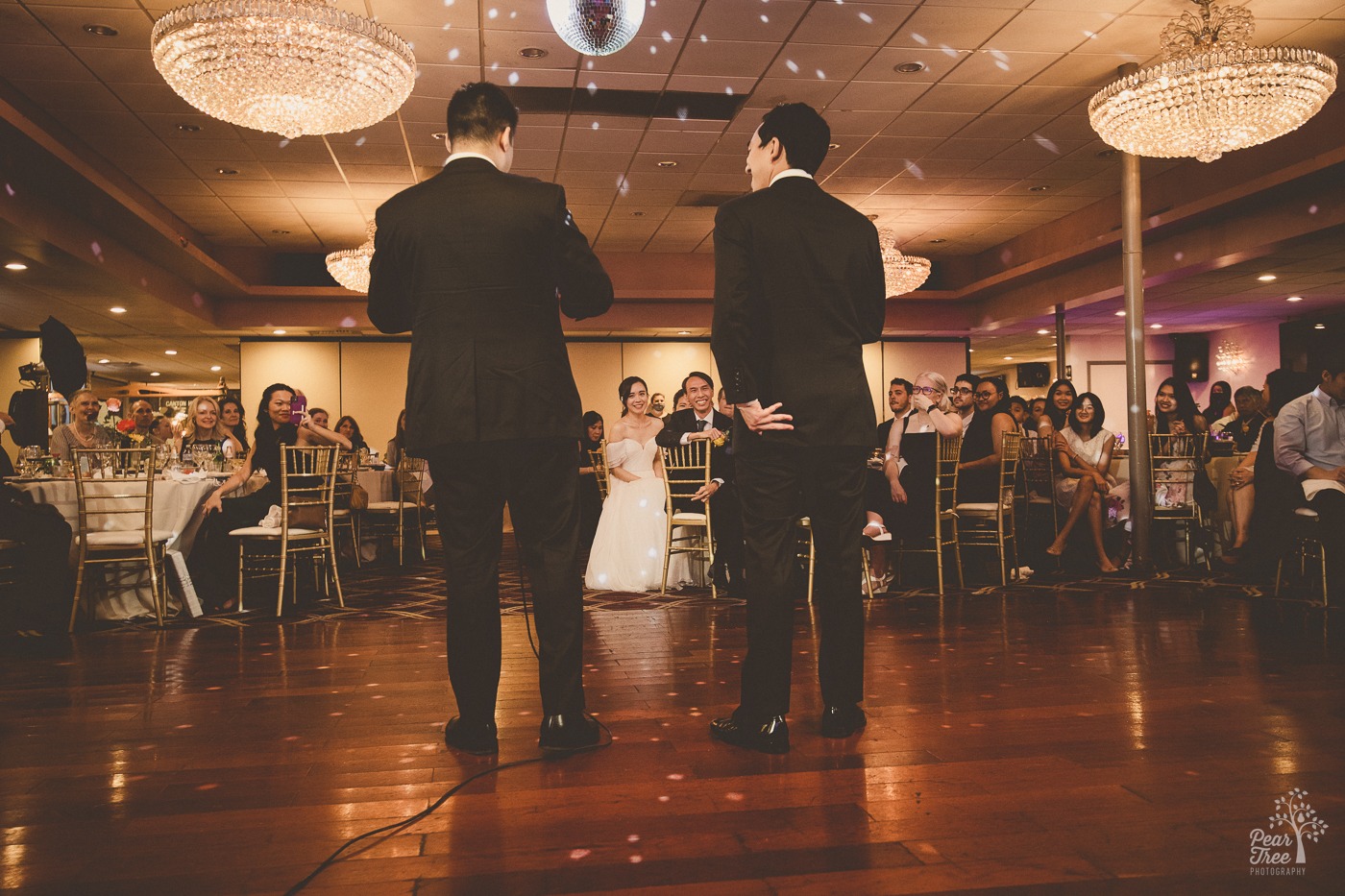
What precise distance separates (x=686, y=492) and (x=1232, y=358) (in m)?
11.9

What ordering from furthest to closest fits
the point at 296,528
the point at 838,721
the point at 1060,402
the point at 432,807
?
1. the point at 1060,402
2. the point at 296,528
3. the point at 838,721
4. the point at 432,807

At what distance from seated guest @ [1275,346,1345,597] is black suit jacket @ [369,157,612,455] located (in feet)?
12.3

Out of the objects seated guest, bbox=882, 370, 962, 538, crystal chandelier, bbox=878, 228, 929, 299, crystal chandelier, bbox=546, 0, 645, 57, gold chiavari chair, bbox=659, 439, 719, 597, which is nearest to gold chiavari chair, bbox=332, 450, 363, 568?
gold chiavari chair, bbox=659, 439, 719, 597

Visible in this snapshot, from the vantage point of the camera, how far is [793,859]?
1.61m

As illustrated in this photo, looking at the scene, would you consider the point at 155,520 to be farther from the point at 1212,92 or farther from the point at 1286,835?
the point at 1212,92

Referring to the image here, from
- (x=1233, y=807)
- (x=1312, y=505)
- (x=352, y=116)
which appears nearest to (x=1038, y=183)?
(x=1312, y=505)

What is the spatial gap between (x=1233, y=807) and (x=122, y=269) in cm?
963

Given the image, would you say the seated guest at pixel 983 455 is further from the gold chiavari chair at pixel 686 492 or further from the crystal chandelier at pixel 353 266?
the crystal chandelier at pixel 353 266

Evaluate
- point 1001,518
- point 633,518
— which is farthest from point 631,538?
point 1001,518

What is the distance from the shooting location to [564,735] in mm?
2244

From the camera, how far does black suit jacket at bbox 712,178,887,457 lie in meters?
2.21

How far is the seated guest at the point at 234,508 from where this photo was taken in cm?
526

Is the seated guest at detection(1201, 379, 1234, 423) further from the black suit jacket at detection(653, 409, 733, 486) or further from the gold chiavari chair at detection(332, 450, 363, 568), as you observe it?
the gold chiavari chair at detection(332, 450, 363, 568)

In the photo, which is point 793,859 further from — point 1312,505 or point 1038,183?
point 1038,183
